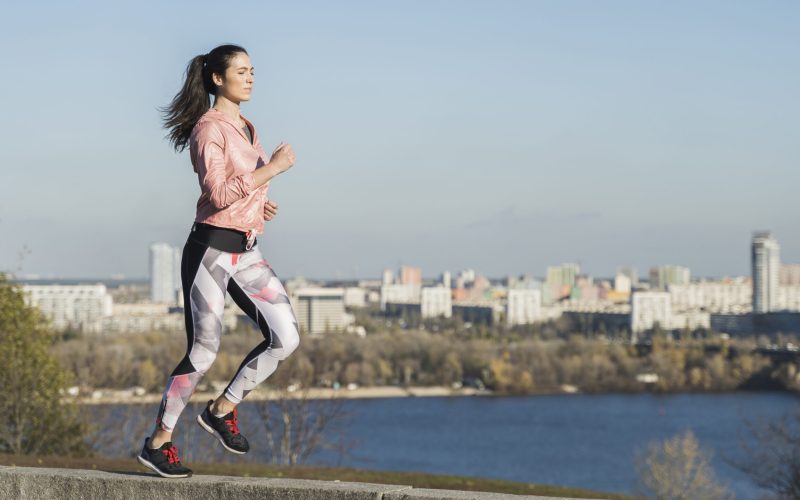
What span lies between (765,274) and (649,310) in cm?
3366

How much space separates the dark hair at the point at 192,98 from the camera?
3.92 m

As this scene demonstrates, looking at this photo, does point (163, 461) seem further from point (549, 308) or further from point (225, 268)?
point (549, 308)

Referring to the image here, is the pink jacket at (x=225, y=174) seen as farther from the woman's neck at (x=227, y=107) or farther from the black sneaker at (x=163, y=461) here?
the black sneaker at (x=163, y=461)

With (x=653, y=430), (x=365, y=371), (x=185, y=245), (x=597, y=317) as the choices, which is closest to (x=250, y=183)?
(x=185, y=245)

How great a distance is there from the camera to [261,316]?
149 inches

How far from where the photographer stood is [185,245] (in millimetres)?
3834

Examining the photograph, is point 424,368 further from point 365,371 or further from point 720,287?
point 720,287

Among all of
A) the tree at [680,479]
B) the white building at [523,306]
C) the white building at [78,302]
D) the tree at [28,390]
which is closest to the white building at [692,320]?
the white building at [523,306]

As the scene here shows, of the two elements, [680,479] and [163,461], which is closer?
[163,461]

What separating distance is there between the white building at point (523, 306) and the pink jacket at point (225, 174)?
160m

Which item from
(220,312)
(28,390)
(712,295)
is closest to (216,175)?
(220,312)

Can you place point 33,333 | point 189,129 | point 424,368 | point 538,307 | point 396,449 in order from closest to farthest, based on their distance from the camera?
1. point 189,129
2. point 33,333
3. point 396,449
4. point 424,368
5. point 538,307

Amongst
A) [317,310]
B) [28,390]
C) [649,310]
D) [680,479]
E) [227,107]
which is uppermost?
[227,107]

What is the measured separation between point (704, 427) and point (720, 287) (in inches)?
5422
